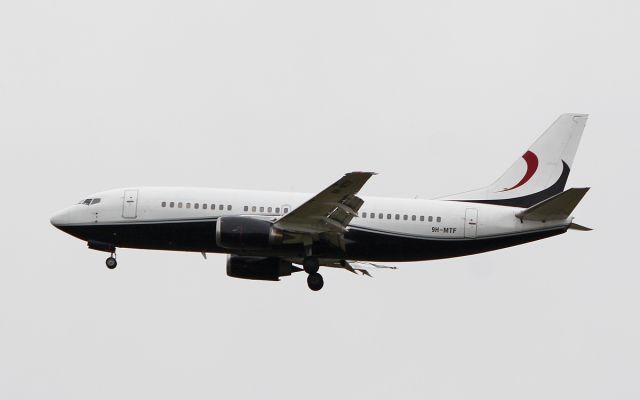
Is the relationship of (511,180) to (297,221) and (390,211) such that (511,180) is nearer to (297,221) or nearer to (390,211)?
(390,211)

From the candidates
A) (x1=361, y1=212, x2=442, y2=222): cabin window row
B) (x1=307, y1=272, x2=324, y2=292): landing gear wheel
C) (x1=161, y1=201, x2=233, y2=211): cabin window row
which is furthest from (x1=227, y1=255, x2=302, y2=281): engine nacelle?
(x1=361, y1=212, x2=442, y2=222): cabin window row

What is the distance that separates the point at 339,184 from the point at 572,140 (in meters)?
12.2

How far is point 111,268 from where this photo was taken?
53.3 m

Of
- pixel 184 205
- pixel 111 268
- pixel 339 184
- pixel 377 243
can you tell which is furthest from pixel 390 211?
pixel 111 268

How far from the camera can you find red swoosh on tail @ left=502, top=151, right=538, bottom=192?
173 ft

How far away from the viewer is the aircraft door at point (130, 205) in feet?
171

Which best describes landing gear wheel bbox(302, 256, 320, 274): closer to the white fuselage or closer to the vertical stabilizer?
the white fuselage

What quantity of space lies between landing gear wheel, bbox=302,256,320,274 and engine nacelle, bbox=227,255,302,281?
295 centimetres

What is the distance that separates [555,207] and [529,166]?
16.9 ft

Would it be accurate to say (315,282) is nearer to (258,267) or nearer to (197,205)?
(258,267)

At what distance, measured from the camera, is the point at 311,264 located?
50.7 meters

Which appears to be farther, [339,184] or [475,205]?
[475,205]

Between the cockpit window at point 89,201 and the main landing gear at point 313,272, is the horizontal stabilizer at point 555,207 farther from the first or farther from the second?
the cockpit window at point 89,201

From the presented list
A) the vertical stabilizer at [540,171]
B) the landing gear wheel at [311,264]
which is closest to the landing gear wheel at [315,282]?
the landing gear wheel at [311,264]
